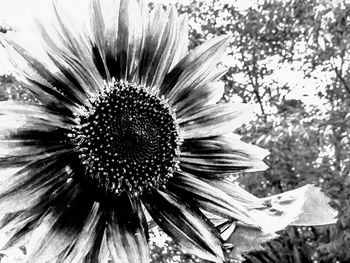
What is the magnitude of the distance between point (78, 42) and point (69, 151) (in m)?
0.12

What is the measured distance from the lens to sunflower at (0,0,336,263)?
1.62ft

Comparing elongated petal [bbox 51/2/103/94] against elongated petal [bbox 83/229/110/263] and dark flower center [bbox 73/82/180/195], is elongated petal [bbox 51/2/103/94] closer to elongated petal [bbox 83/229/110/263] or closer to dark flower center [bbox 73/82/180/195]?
dark flower center [bbox 73/82/180/195]

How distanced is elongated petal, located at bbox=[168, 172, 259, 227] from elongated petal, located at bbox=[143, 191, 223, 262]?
13 millimetres

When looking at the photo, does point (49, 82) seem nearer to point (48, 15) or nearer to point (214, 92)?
point (48, 15)

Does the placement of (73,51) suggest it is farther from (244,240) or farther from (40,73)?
(244,240)

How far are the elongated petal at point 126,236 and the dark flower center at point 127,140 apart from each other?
Result: 0.05 metres

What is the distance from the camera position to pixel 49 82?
0.55m

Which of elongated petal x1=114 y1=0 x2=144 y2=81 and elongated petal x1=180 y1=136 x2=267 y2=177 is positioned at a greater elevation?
elongated petal x1=114 y1=0 x2=144 y2=81

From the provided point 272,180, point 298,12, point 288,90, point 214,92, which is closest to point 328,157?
point 272,180

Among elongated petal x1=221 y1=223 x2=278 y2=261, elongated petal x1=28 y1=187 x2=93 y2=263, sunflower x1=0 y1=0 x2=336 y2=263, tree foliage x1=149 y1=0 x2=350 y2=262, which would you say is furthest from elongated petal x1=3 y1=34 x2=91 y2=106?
tree foliage x1=149 y1=0 x2=350 y2=262

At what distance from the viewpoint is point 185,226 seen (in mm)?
541

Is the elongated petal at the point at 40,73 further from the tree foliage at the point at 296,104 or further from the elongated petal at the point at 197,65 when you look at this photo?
the tree foliage at the point at 296,104

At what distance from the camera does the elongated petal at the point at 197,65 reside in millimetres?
611

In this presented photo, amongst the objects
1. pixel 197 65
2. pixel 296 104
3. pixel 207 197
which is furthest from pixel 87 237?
pixel 296 104
